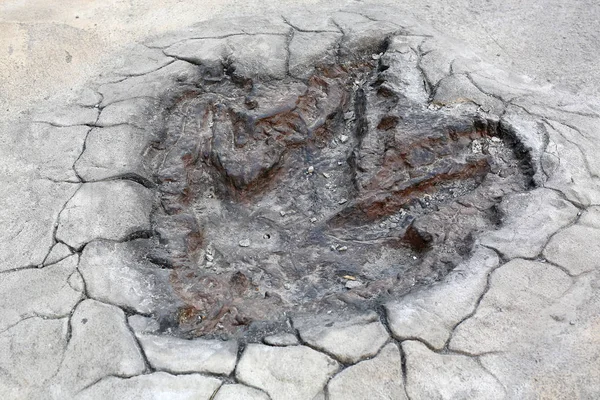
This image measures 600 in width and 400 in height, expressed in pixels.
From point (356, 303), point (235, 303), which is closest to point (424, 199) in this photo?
point (356, 303)

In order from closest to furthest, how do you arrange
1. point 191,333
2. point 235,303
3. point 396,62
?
point 191,333 < point 235,303 < point 396,62

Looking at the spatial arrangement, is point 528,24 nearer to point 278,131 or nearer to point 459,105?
point 459,105

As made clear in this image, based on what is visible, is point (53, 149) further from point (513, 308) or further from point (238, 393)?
point (513, 308)

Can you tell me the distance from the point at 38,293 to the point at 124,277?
0.31m

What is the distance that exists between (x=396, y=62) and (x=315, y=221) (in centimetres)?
104

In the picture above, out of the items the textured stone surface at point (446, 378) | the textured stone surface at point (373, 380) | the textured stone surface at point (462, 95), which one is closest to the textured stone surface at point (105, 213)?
the textured stone surface at point (373, 380)

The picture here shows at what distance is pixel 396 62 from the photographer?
3359 millimetres

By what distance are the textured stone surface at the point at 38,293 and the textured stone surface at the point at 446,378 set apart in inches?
47.7

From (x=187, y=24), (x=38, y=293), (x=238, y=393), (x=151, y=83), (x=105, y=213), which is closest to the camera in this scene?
(x=238, y=393)

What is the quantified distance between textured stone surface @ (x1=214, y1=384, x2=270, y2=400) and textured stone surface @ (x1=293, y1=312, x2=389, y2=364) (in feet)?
0.82

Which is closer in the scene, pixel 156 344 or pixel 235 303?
pixel 156 344

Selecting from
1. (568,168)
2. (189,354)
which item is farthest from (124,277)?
(568,168)

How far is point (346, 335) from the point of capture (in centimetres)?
211

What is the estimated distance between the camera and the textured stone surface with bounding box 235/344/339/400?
196cm
